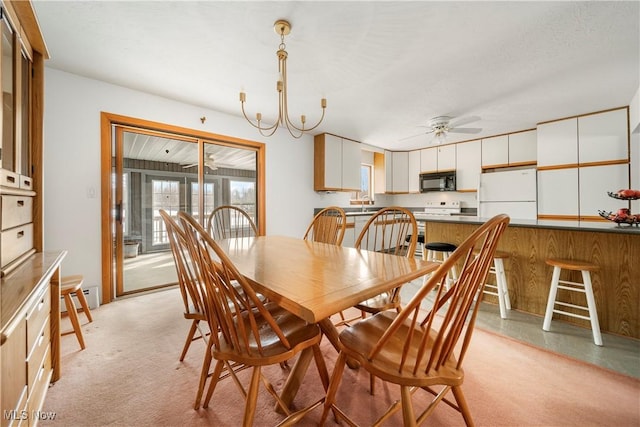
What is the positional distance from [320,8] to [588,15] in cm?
176

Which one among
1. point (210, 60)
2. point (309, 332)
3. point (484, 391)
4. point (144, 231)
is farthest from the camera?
point (144, 231)

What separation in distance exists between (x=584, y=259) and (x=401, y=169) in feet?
12.5

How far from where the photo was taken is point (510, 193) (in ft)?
13.6

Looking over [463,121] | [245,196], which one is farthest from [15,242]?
[463,121]

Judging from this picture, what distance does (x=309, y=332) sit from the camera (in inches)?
43.6

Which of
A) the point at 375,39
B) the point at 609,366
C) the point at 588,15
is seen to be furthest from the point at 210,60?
the point at 609,366

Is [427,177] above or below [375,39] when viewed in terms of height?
below

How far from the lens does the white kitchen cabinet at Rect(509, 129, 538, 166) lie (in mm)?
4098

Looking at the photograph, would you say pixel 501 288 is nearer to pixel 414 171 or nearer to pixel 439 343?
pixel 439 343

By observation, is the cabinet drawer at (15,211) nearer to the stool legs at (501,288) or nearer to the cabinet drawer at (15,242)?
the cabinet drawer at (15,242)

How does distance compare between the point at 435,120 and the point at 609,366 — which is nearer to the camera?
the point at 609,366

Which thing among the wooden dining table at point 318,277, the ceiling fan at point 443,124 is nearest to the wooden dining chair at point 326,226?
the wooden dining table at point 318,277

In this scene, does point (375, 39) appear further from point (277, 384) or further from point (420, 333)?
point (277, 384)

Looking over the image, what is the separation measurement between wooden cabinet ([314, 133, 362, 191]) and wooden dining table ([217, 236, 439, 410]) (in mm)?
2824
